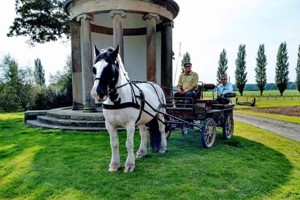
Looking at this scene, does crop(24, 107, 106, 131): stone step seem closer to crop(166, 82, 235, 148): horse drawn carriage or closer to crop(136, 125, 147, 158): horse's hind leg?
crop(166, 82, 235, 148): horse drawn carriage

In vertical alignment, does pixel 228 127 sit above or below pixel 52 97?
below

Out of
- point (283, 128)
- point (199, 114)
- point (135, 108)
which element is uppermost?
point (135, 108)

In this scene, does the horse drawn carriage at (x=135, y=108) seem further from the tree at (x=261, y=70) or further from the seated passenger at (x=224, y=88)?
the tree at (x=261, y=70)

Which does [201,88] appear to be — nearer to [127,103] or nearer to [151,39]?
[127,103]

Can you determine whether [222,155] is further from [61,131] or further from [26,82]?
[26,82]

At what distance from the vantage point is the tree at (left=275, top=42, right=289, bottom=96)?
45875 millimetres

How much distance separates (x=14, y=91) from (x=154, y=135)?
63.3 ft

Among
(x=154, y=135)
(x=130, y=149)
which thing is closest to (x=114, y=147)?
(x=130, y=149)

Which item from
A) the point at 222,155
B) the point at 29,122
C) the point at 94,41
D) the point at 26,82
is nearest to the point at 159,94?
the point at 222,155

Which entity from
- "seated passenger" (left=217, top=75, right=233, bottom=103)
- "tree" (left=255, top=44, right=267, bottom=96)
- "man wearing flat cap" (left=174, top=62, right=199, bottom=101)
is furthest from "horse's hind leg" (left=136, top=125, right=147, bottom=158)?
"tree" (left=255, top=44, right=267, bottom=96)

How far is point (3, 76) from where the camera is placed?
22.4 meters

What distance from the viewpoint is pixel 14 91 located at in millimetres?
21234

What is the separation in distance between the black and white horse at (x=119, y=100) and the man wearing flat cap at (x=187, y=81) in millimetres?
1423

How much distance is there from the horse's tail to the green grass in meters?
0.21
